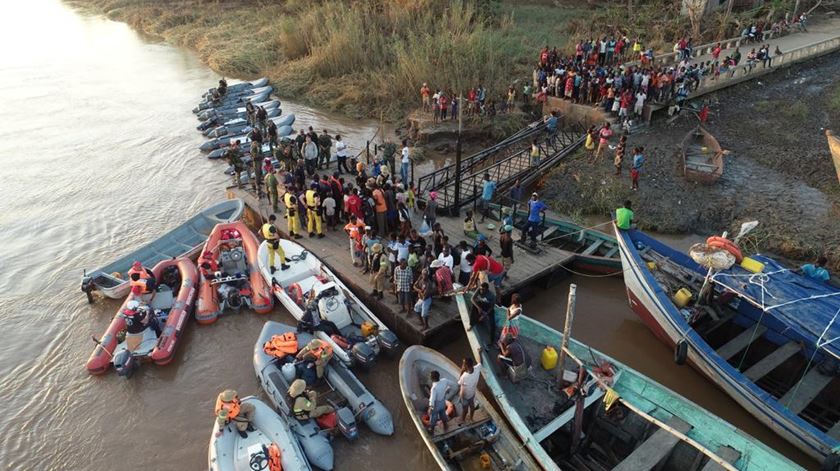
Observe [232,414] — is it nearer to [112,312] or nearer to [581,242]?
[112,312]

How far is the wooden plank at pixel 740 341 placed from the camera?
929 centimetres

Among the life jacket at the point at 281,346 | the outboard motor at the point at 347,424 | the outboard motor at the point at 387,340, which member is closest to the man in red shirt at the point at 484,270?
the outboard motor at the point at 387,340

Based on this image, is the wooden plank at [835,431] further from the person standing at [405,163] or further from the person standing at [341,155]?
the person standing at [341,155]

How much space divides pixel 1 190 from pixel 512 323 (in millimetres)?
19536

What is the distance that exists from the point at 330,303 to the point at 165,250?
5.94 meters

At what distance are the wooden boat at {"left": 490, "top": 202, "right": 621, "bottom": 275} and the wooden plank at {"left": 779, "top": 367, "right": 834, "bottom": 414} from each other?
427 cm

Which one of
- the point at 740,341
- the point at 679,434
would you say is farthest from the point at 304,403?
the point at 740,341

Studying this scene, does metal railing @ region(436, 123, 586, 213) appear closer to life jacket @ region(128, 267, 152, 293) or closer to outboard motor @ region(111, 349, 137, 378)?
life jacket @ region(128, 267, 152, 293)

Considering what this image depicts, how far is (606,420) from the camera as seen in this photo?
795 cm

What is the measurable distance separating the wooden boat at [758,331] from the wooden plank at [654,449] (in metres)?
2.00

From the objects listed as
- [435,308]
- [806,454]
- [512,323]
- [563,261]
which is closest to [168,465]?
[435,308]

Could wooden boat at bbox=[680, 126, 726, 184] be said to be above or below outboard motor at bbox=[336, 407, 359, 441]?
above

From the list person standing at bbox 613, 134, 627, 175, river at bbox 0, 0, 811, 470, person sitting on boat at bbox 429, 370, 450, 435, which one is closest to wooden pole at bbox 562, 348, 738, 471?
person sitting on boat at bbox 429, 370, 450, 435

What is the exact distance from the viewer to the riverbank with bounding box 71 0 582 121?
22562mm
